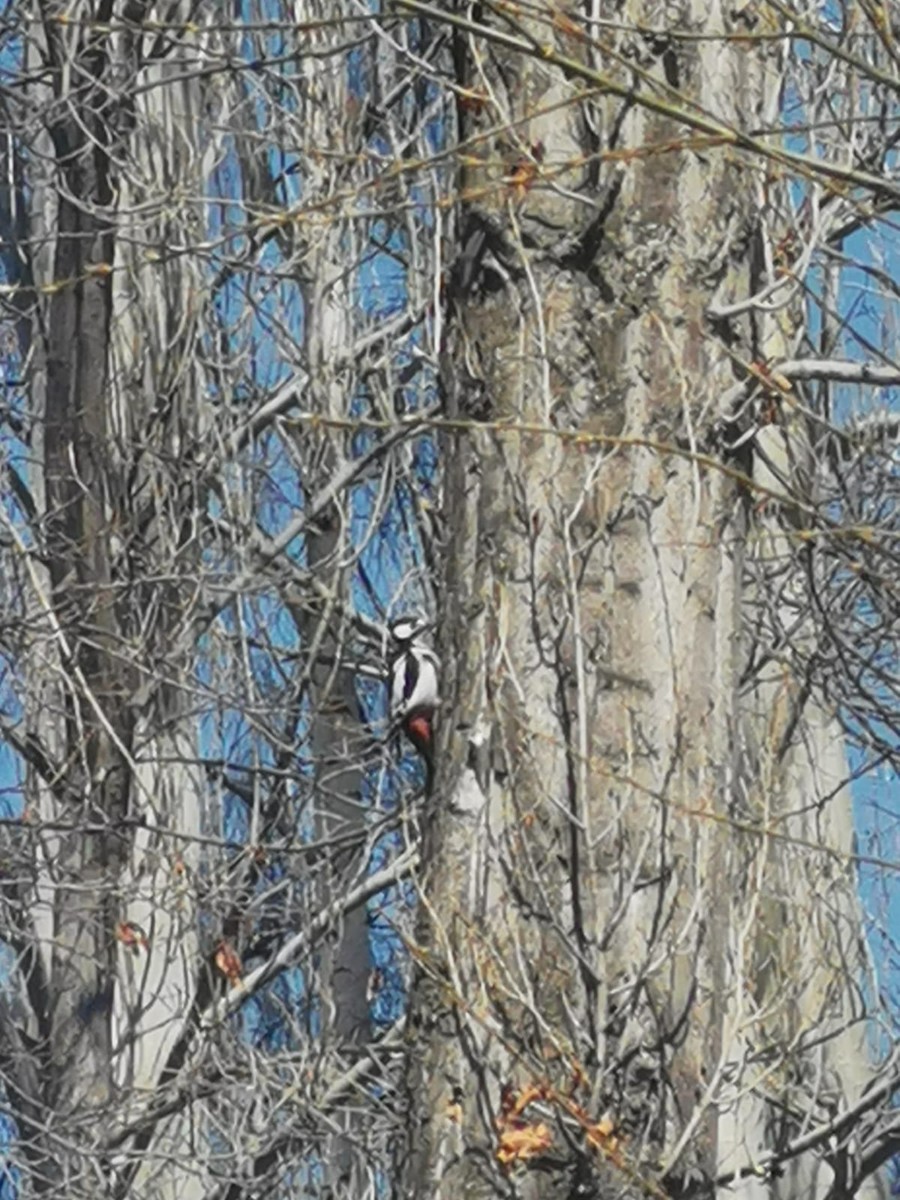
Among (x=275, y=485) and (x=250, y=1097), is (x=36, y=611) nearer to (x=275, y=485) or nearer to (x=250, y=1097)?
(x=275, y=485)

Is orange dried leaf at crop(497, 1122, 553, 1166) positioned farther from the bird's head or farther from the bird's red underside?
the bird's head

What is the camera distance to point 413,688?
28.3 feet

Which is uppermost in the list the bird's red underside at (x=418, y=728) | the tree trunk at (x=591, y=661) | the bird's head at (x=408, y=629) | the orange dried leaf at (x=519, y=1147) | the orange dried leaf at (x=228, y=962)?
the tree trunk at (x=591, y=661)

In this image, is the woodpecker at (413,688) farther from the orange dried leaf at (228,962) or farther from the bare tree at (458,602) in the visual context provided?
the orange dried leaf at (228,962)

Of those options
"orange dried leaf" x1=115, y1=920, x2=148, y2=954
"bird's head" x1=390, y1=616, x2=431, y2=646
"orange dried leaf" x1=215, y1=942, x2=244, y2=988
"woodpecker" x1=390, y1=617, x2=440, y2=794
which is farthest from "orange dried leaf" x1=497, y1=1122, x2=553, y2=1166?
"orange dried leaf" x1=115, y1=920, x2=148, y2=954

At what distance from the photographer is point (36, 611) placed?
9.98 meters

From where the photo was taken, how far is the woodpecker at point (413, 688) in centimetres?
824

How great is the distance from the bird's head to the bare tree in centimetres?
43

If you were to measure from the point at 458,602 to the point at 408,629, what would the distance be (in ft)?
13.8

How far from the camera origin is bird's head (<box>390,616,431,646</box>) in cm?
916

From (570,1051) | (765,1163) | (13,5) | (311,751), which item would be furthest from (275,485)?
(570,1051)

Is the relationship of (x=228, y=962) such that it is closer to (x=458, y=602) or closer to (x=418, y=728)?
(x=418, y=728)

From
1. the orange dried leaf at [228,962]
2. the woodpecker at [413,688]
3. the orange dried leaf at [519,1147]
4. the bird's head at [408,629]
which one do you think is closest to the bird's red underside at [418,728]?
the woodpecker at [413,688]

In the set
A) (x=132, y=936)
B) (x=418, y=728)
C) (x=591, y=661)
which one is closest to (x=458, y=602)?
(x=591, y=661)
